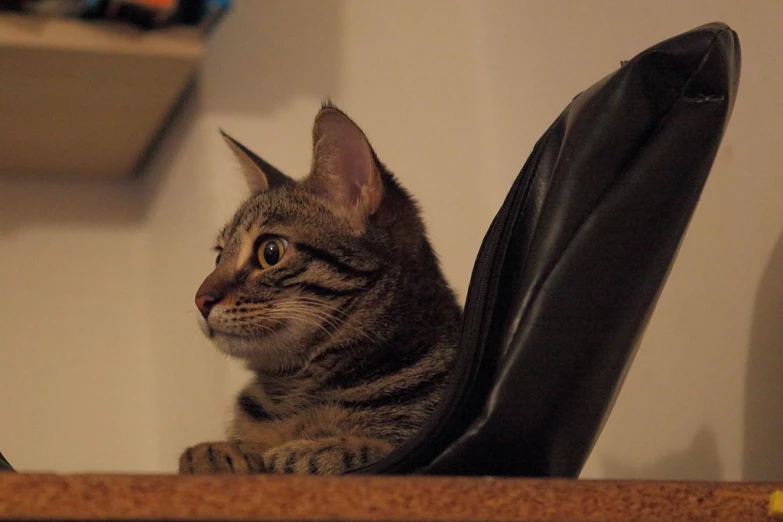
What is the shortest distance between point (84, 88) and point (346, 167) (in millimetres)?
458

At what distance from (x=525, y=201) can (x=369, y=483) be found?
0.28 metres

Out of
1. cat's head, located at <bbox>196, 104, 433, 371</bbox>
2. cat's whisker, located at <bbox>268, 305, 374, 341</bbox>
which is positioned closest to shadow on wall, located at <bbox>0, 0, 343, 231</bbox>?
cat's head, located at <bbox>196, 104, 433, 371</bbox>

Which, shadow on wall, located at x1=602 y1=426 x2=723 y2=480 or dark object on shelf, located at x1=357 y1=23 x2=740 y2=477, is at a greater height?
dark object on shelf, located at x1=357 y1=23 x2=740 y2=477

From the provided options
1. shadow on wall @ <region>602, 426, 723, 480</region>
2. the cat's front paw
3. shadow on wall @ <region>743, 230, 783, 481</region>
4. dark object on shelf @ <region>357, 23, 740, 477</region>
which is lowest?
shadow on wall @ <region>602, 426, 723, 480</region>

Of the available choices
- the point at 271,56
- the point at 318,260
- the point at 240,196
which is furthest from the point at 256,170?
the point at 271,56

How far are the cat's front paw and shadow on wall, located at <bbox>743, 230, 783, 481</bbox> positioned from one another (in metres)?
0.52

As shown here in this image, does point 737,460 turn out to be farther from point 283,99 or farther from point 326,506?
point 283,99

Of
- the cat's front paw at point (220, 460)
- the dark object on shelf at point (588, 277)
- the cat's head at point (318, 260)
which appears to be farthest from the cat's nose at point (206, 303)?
the dark object on shelf at point (588, 277)

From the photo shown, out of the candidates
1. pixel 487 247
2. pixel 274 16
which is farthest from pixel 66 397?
pixel 487 247

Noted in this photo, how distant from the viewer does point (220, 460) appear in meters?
0.69

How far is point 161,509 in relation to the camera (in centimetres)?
46

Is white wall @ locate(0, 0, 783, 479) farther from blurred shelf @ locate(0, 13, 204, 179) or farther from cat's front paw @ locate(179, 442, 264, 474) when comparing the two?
cat's front paw @ locate(179, 442, 264, 474)

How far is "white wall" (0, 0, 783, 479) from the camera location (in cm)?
110

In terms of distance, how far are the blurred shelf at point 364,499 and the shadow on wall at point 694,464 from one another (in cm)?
41
